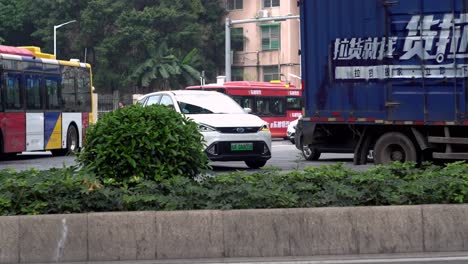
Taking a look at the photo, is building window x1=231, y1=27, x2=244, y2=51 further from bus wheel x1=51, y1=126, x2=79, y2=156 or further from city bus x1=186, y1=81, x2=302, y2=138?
bus wheel x1=51, y1=126, x2=79, y2=156

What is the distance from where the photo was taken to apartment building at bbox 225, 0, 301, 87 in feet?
220

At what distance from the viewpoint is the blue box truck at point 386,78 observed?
1680 cm

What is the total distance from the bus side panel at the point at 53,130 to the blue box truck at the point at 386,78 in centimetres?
1031

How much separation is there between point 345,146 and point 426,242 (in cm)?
967

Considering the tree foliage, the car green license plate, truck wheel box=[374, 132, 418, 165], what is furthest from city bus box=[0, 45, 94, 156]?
the tree foliage

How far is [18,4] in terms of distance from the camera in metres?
70.1

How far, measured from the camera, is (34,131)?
84.4 ft

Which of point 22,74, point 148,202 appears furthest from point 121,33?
point 148,202

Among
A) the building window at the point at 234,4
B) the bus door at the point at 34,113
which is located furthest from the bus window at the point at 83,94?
the building window at the point at 234,4

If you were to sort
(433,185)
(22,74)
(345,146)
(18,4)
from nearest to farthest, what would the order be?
(433,185)
(345,146)
(22,74)
(18,4)

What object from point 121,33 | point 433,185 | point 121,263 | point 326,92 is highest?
point 121,33

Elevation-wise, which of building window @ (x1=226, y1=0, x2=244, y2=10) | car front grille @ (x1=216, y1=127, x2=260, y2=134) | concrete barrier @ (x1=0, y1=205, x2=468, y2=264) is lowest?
concrete barrier @ (x1=0, y1=205, x2=468, y2=264)

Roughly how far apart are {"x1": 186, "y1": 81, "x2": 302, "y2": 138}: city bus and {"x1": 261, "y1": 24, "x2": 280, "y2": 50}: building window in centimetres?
2263

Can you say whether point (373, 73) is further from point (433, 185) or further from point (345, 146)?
point (433, 185)
